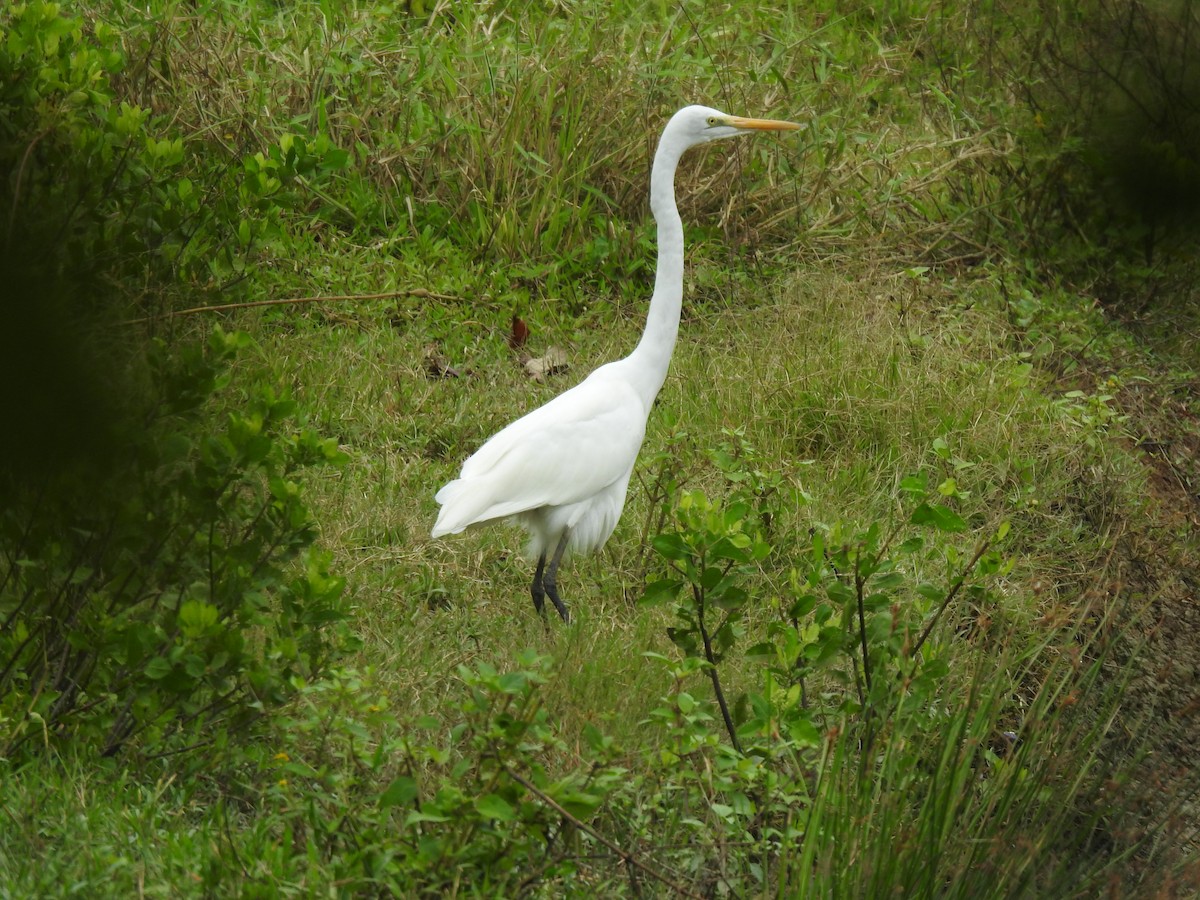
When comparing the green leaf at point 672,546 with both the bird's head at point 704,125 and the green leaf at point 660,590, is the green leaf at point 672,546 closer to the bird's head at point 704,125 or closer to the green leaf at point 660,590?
the green leaf at point 660,590

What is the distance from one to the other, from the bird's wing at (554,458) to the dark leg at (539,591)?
0.25 m

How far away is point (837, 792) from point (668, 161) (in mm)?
2254

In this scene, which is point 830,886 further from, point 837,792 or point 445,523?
point 445,523

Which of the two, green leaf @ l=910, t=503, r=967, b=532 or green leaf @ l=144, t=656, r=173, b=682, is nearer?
green leaf @ l=144, t=656, r=173, b=682

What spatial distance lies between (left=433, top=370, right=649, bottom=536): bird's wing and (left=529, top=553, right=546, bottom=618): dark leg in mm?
249

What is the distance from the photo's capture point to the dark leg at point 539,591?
3.91 m

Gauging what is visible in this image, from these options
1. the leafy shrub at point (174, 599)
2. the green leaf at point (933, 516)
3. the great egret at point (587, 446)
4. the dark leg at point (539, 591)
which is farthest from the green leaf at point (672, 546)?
Answer: the dark leg at point (539, 591)

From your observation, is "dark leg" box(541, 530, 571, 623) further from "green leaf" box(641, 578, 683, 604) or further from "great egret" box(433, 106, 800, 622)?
"green leaf" box(641, 578, 683, 604)

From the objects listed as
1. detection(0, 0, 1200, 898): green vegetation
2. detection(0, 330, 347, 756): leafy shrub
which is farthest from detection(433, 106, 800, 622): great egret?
detection(0, 330, 347, 756): leafy shrub

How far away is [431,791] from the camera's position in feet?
8.48

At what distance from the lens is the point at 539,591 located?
13.1 ft

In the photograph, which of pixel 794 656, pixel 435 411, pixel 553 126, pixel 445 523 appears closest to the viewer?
pixel 794 656

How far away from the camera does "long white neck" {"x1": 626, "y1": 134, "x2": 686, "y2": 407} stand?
13.1 ft

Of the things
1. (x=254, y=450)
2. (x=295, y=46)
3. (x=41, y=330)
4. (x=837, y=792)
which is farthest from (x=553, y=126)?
(x=41, y=330)
